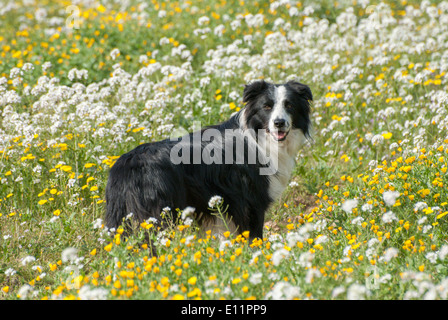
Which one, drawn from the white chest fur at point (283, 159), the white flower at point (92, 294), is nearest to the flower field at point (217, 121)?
the white flower at point (92, 294)

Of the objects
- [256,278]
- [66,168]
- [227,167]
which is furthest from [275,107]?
[256,278]

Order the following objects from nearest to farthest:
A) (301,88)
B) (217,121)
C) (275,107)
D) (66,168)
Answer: (275,107) < (301,88) < (66,168) < (217,121)

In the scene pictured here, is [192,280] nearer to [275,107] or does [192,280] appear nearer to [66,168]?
[275,107]

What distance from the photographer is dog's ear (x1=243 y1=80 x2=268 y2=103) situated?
201 inches

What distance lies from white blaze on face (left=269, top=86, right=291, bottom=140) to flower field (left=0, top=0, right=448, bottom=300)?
675 millimetres

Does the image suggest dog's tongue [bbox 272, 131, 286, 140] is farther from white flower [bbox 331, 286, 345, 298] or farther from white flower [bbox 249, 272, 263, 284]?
white flower [bbox 331, 286, 345, 298]

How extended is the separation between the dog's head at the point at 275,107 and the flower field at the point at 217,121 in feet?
2.30

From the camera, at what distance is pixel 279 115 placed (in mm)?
4980

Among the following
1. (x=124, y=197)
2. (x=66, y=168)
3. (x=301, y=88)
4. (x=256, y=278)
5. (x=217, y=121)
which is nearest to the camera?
(x=256, y=278)

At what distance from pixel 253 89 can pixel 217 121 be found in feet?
6.41

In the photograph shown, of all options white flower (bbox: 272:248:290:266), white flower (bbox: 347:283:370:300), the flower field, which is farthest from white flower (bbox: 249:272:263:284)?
white flower (bbox: 347:283:370:300)

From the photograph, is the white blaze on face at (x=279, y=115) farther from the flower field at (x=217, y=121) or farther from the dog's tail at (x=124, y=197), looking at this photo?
the dog's tail at (x=124, y=197)

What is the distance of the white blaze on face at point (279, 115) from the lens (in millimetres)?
4980
